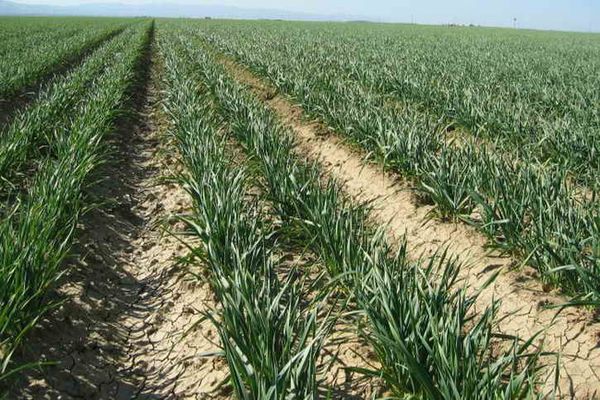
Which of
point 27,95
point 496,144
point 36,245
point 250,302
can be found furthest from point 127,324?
point 27,95

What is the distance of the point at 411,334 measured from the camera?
2.17 m

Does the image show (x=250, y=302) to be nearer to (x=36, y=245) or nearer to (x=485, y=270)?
(x=36, y=245)

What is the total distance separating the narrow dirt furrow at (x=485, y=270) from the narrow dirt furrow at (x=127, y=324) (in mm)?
1356

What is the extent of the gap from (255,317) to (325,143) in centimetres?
480

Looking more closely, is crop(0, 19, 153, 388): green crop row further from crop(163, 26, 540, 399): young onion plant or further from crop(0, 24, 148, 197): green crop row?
crop(163, 26, 540, 399): young onion plant

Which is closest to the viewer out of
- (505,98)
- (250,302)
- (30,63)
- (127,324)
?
(250,302)

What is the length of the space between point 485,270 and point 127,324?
7.51ft

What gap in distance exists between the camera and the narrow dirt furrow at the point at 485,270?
8.37 feet

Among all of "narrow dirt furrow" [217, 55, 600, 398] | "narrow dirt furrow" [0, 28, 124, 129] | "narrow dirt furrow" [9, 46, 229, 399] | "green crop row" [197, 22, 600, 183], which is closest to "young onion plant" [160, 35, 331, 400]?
"narrow dirt furrow" [9, 46, 229, 399]

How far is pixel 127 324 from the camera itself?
324 centimetres

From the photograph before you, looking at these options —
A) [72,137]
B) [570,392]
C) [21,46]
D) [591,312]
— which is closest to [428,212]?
[591,312]

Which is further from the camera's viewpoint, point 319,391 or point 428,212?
point 428,212

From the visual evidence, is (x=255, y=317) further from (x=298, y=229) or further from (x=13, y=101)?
(x=13, y=101)

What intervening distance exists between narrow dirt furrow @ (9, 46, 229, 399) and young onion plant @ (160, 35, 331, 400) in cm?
22
